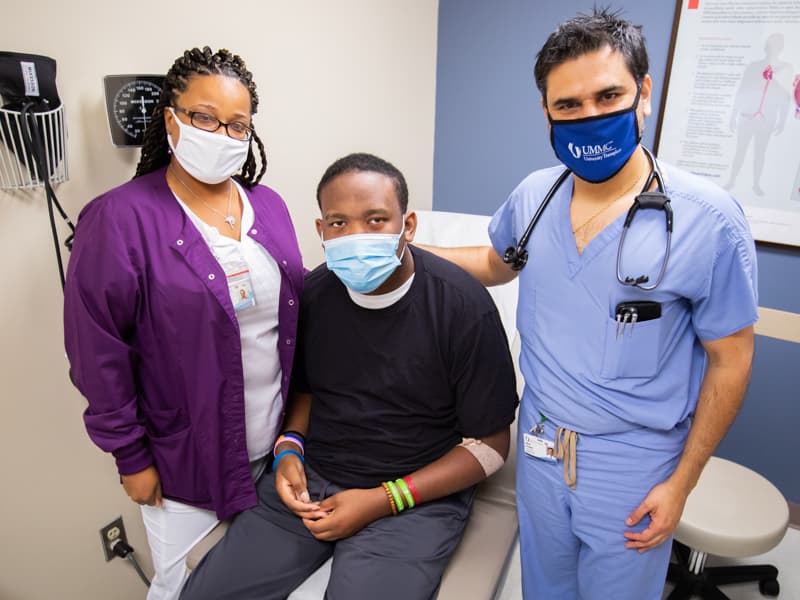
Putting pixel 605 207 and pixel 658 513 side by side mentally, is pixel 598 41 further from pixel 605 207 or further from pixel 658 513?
pixel 658 513

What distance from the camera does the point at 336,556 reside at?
1174 mm

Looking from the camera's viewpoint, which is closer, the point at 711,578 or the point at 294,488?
the point at 294,488

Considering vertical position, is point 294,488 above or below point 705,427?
below

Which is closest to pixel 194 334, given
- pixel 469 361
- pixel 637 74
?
pixel 469 361

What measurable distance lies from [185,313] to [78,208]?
0.48 metres

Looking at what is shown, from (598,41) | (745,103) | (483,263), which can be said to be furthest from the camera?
(745,103)

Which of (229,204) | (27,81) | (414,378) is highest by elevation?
(27,81)

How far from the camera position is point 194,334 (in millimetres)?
1106

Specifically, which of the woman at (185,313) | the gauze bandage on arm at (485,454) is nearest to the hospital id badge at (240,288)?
the woman at (185,313)

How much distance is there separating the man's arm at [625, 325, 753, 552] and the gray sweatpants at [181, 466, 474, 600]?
1.29 ft

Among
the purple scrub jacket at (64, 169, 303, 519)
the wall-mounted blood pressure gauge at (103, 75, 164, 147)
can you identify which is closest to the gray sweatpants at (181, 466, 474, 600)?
the purple scrub jacket at (64, 169, 303, 519)

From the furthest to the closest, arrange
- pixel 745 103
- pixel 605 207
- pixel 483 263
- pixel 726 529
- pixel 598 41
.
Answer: pixel 745 103
pixel 726 529
pixel 483 263
pixel 605 207
pixel 598 41

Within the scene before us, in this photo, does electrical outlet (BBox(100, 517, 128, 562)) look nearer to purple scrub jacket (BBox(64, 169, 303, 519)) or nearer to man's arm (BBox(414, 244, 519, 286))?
purple scrub jacket (BBox(64, 169, 303, 519))

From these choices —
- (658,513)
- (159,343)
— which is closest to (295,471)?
(159,343)
